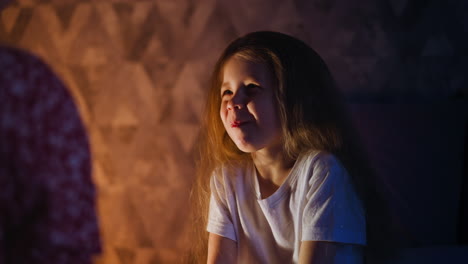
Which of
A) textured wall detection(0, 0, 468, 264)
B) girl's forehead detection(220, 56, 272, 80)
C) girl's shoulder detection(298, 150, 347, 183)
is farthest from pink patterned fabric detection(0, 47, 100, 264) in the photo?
girl's shoulder detection(298, 150, 347, 183)

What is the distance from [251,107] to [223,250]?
13.7 inches

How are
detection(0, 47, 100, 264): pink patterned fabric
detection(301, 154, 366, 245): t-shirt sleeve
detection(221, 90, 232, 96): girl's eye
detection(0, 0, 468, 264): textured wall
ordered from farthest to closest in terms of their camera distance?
detection(0, 47, 100, 264): pink patterned fabric
detection(0, 0, 468, 264): textured wall
detection(221, 90, 232, 96): girl's eye
detection(301, 154, 366, 245): t-shirt sleeve

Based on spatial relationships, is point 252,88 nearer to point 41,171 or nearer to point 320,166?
point 320,166

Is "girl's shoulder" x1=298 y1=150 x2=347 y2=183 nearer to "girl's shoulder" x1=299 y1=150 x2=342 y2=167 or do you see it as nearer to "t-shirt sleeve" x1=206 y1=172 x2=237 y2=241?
"girl's shoulder" x1=299 y1=150 x2=342 y2=167

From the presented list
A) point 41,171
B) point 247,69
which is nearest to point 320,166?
point 247,69

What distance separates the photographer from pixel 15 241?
1612 mm

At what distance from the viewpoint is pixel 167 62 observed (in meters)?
1.45

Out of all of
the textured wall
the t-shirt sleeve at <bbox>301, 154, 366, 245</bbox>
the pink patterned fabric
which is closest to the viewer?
the t-shirt sleeve at <bbox>301, 154, 366, 245</bbox>

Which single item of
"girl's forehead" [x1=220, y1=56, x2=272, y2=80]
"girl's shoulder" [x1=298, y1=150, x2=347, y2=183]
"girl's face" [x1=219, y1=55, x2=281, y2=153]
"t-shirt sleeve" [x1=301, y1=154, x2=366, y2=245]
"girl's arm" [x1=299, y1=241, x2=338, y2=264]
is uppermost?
"girl's forehead" [x1=220, y1=56, x2=272, y2=80]

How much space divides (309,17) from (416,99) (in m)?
0.49

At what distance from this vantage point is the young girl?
2.31 feet

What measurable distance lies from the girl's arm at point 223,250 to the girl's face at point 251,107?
237 mm

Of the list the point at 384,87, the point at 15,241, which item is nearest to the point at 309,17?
the point at 384,87

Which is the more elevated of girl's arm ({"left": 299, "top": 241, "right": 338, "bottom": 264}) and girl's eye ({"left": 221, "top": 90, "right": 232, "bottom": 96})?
girl's eye ({"left": 221, "top": 90, "right": 232, "bottom": 96})
